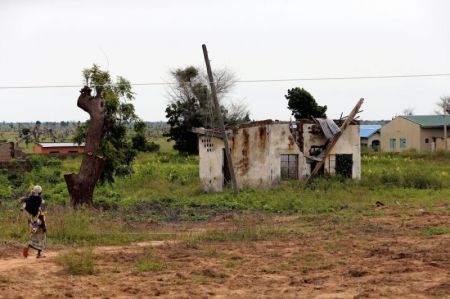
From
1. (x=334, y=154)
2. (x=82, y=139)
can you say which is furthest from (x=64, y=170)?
(x=334, y=154)

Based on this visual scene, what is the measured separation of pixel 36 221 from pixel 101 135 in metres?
8.04

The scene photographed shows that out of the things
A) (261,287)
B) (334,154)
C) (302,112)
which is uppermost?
(302,112)

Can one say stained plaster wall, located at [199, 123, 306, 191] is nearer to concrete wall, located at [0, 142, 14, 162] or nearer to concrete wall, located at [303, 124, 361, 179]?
concrete wall, located at [303, 124, 361, 179]

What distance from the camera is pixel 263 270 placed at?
31.8 feet

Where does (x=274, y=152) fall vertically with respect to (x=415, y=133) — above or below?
below

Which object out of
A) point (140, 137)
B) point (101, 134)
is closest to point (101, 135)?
point (101, 134)

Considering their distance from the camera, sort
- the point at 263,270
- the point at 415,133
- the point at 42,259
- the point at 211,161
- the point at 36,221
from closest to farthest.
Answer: the point at 263,270
the point at 42,259
the point at 36,221
the point at 211,161
the point at 415,133

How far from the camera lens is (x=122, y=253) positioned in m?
11.0

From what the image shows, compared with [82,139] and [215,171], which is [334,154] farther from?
[82,139]

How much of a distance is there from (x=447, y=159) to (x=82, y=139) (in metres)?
26.8

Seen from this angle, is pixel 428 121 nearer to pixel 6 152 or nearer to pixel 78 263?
pixel 6 152

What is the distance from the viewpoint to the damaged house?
24.7 m

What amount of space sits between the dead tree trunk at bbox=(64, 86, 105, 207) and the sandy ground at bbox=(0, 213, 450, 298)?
19.6 ft

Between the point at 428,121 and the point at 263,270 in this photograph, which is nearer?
the point at 263,270
